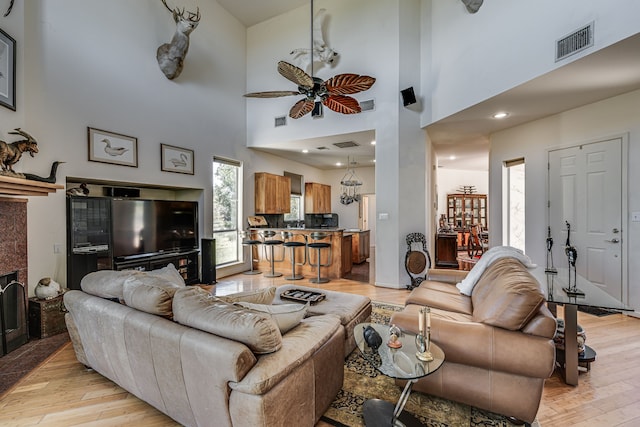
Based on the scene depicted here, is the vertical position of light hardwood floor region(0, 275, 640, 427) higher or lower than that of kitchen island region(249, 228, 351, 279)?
lower

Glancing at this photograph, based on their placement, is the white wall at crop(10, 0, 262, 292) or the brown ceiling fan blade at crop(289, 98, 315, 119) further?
the brown ceiling fan blade at crop(289, 98, 315, 119)

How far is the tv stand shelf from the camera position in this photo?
420 cm

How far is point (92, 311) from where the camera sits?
2.05 m

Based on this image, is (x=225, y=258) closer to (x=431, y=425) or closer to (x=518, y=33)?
(x=431, y=425)

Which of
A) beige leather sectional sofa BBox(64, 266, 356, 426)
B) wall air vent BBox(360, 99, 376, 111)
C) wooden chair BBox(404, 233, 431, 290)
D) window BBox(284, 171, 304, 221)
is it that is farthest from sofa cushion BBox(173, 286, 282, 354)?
window BBox(284, 171, 304, 221)

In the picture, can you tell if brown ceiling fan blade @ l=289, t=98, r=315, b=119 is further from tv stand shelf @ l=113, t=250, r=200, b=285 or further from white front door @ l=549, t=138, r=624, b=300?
white front door @ l=549, t=138, r=624, b=300

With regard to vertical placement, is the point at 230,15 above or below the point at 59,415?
above

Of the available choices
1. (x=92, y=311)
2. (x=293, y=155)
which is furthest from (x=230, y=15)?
(x=92, y=311)

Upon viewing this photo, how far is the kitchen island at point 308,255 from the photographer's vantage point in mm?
5922

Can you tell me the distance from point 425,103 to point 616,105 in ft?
8.16

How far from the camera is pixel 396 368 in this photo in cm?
153

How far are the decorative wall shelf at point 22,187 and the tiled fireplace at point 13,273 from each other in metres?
0.27

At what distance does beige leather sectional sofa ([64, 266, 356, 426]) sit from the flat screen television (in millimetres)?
2296

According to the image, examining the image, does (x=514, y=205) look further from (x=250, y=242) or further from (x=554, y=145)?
(x=250, y=242)
